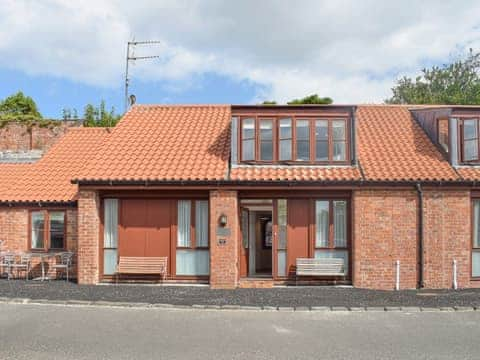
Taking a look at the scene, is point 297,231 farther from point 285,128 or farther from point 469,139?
point 469,139

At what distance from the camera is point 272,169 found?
50.1ft

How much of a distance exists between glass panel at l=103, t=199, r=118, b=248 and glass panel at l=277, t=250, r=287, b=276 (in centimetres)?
480

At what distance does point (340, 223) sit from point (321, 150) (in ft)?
7.29

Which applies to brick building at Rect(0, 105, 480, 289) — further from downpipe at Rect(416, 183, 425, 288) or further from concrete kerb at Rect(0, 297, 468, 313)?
concrete kerb at Rect(0, 297, 468, 313)

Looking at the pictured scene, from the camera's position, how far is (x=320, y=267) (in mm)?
14727

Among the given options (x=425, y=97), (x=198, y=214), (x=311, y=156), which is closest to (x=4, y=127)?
(x=198, y=214)

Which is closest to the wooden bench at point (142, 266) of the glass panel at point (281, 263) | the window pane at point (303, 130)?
the glass panel at point (281, 263)

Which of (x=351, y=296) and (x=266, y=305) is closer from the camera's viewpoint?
(x=266, y=305)

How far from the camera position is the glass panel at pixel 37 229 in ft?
55.1

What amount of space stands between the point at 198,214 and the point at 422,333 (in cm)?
775

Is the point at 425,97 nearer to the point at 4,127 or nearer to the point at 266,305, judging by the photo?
the point at 4,127

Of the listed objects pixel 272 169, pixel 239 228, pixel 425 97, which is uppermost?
pixel 425 97

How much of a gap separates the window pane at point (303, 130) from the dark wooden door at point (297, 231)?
1.90 m

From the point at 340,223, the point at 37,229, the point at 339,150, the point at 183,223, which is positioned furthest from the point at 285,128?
the point at 37,229
